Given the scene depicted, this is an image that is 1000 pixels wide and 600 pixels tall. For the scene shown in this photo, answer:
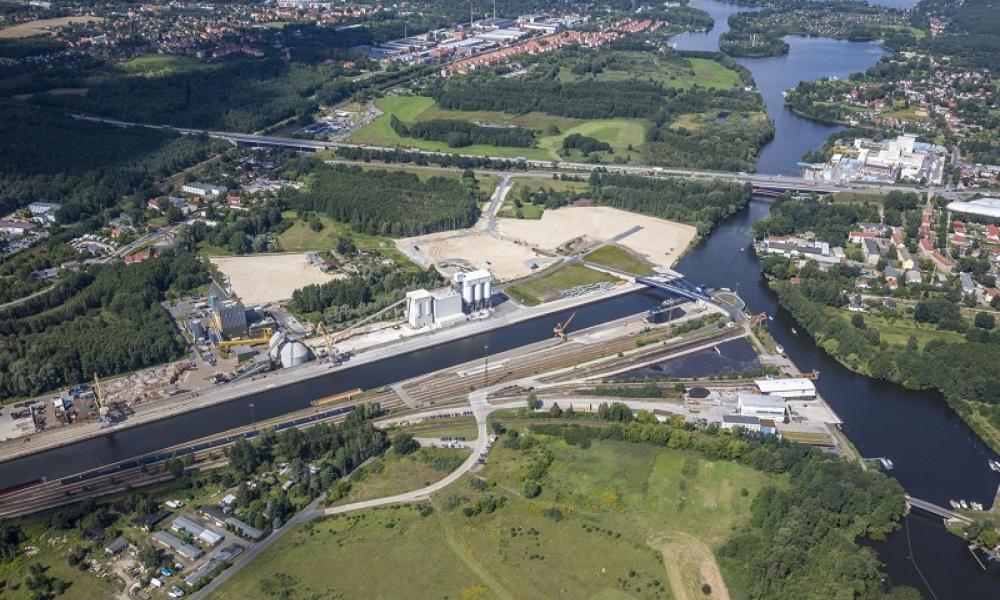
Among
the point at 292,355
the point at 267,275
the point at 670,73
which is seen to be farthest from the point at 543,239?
the point at 670,73

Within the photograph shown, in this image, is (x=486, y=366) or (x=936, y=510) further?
(x=486, y=366)

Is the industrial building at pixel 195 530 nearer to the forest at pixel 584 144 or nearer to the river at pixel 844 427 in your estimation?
the river at pixel 844 427

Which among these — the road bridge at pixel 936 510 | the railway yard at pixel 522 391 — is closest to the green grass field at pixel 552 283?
the railway yard at pixel 522 391

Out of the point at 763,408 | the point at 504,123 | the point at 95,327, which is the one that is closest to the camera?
the point at 763,408

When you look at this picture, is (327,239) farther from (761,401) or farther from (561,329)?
(761,401)

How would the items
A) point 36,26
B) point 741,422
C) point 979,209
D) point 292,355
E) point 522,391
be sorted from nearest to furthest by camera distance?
point 741,422 < point 522,391 < point 292,355 < point 979,209 < point 36,26

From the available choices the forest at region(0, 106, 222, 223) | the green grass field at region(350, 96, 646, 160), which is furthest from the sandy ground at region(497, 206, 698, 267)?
the forest at region(0, 106, 222, 223)

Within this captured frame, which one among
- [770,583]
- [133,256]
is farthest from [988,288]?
[133,256]
